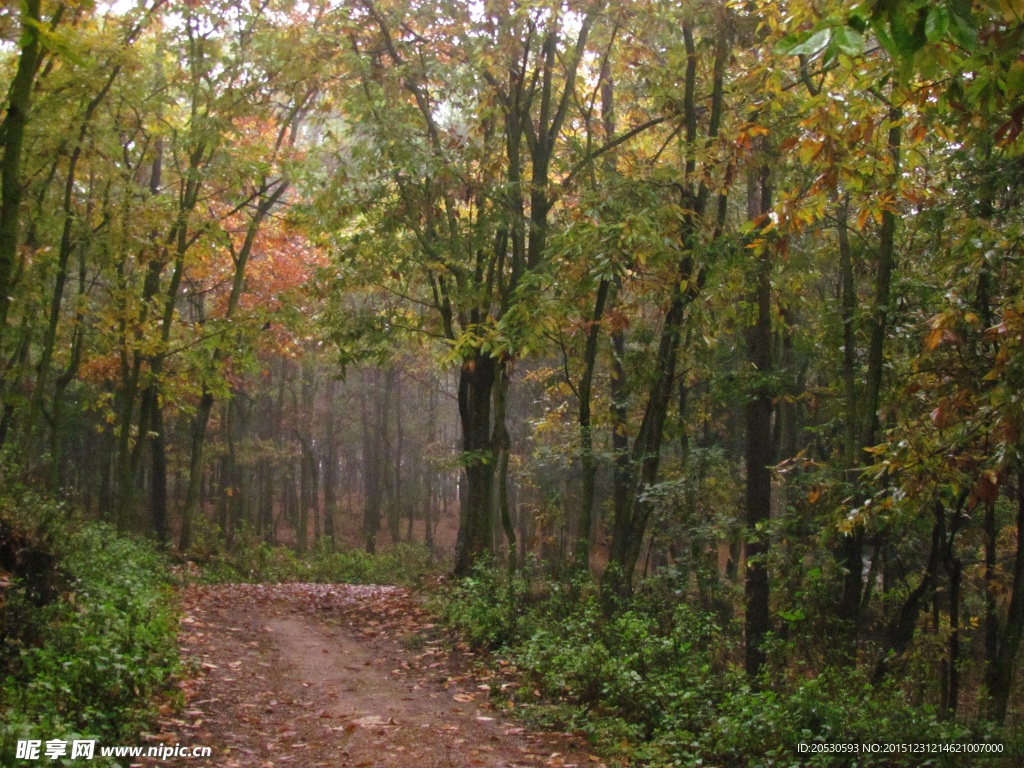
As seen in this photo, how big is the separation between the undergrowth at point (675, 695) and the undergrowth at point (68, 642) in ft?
10.4

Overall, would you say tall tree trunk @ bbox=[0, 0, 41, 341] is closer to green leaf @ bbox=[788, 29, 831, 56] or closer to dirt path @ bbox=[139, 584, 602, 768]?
dirt path @ bbox=[139, 584, 602, 768]

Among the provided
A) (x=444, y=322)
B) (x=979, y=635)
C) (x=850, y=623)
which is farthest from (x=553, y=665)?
(x=979, y=635)

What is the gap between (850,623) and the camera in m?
7.88

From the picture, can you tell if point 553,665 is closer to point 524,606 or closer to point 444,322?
point 524,606

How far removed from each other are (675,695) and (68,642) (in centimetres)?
479

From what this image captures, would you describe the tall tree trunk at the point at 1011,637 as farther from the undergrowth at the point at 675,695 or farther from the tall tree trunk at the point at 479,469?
the tall tree trunk at the point at 479,469

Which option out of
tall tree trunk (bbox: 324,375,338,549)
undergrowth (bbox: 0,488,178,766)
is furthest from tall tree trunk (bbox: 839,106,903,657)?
tall tree trunk (bbox: 324,375,338,549)

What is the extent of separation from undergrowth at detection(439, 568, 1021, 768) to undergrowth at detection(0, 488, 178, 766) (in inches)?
124

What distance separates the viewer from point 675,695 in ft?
20.2

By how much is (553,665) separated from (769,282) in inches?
222

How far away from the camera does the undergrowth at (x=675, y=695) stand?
5.14 metres

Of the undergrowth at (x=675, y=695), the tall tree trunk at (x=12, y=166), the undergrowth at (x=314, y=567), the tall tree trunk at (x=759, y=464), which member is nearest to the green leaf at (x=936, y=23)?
the undergrowth at (x=675, y=695)

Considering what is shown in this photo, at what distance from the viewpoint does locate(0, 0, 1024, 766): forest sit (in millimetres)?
5168

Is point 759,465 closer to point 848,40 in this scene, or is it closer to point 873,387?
point 873,387
